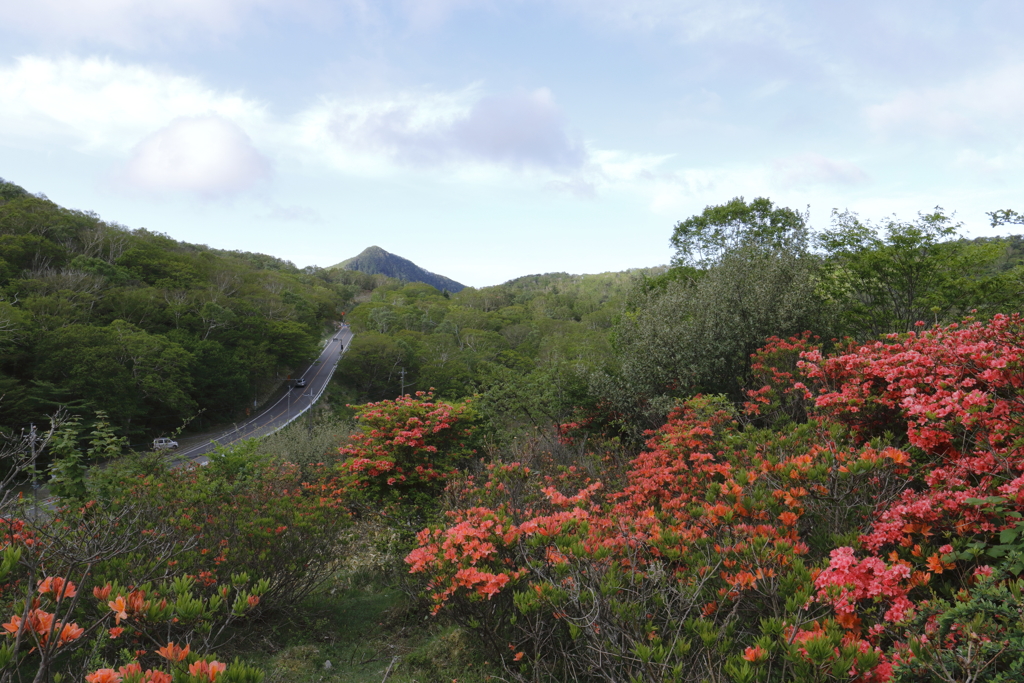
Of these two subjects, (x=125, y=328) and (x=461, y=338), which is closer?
(x=125, y=328)

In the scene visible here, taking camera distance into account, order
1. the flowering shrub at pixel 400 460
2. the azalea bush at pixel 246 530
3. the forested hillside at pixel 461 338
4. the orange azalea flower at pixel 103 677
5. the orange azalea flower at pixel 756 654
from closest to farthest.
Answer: the orange azalea flower at pixel 103 677 → the orange azalea flower at pixel 756 654 → the azalea bush at pixel 246 530 → the flowering shrub at pixel 400 460 → the forested hillside at pixel 461 338

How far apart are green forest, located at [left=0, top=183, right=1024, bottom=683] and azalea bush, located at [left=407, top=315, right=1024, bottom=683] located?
0.8 inches

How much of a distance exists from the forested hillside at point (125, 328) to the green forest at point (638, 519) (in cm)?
1488

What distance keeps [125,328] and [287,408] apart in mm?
13354

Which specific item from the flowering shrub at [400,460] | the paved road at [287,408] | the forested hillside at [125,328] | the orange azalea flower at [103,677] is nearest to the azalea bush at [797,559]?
the orange azalea flower at [103,677]

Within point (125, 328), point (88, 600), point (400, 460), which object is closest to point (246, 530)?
point (88, 600)

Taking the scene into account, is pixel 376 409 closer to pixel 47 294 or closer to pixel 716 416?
pixel 716 416

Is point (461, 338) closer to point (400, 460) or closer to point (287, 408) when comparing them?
point (287, 408)

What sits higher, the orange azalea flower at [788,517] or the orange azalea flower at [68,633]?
the orange azalea flower at [68,633]

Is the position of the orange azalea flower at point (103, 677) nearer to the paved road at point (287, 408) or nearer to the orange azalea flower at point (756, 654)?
the orange azalea flower at point (756, 654)

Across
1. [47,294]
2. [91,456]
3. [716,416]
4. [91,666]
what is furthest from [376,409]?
[47,294]

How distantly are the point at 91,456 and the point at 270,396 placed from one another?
39390 mm

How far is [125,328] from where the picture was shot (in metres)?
28.8

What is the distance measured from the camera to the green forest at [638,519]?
222 cm
